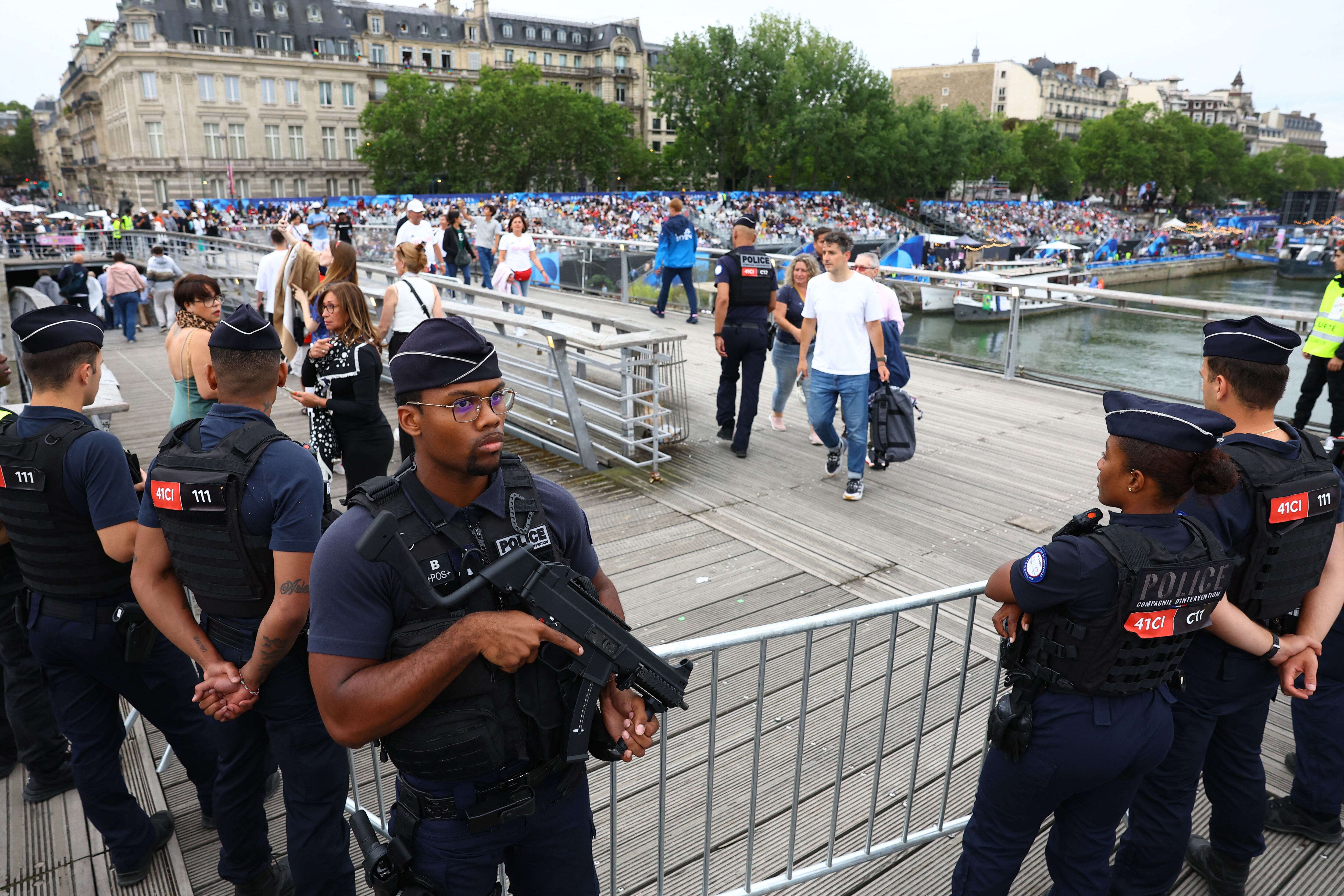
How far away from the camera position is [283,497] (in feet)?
7.79

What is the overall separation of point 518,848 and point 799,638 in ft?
8.69

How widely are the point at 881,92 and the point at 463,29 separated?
45.2 meters

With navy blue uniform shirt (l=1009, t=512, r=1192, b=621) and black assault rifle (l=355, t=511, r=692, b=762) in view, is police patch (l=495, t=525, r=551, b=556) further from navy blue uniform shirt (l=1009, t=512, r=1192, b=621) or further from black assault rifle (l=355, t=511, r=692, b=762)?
navy blue uniform shirt (l=1009, t=512, r=1192, b=621)

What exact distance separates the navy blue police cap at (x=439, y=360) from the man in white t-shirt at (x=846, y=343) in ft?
14.0

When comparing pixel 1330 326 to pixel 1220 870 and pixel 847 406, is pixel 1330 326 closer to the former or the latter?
pixel 847 406

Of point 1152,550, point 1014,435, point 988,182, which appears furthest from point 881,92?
point 1152,550

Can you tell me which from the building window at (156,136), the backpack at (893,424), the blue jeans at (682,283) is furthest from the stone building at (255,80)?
the backpack at (893,424)

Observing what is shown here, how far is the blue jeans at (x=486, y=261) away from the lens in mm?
14422

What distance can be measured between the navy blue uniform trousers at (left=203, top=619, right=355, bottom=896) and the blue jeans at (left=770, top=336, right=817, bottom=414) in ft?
17.7

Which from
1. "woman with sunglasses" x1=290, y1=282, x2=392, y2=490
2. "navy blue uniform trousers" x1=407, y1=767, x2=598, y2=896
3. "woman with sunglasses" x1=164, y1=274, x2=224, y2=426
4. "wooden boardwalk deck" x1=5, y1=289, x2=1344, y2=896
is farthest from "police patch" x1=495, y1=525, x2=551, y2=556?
"woman with sunglasses" x1=290, y1=282, x2=392, y2=490

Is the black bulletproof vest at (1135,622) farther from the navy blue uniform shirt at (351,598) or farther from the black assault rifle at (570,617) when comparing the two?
the navy blue uniform shirt at (351,598)

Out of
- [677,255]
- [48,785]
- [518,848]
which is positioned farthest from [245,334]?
[677,255]

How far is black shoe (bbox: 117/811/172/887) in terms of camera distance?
2883 mm

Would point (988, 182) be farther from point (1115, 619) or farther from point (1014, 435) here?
point (1115, 619)
